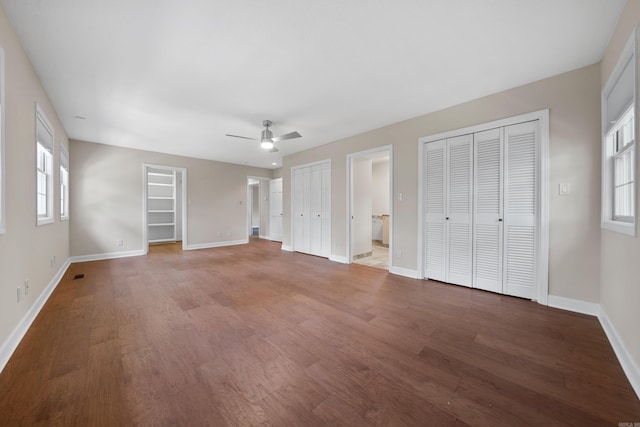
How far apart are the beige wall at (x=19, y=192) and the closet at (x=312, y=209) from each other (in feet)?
13.6

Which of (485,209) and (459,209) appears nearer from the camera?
(485,209)

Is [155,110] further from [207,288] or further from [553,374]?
[553,374]

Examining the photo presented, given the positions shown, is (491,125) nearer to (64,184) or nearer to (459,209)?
(459,209)

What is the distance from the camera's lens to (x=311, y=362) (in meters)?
1.66

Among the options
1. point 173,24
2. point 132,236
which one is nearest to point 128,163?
point 132,236

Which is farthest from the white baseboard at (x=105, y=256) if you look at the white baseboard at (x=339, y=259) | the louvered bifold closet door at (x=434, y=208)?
the louvered bifold closet door at (x=434, y=208)

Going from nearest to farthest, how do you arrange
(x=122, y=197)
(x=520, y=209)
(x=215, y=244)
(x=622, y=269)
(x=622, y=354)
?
(x=622, y=354), (x=622, y=269), (x=520, y=209), (x=122, y=197), (x=215, y=244)

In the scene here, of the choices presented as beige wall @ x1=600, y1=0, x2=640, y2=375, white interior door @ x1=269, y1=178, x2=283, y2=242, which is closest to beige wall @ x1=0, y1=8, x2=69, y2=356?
beige wall @ x1=600, y1=0, x2=640, y2=375

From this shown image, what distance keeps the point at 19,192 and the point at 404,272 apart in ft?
14.8

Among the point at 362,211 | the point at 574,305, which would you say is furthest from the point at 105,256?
the point at 574,305

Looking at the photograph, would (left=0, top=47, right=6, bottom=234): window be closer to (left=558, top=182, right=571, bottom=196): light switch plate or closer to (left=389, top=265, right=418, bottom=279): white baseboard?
(left=389, top=265, right=418, bottom=279): white baseboard

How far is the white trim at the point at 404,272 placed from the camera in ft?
12.1

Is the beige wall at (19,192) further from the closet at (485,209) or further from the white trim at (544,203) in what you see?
the white trim at (544,203)

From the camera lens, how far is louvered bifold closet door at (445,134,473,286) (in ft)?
10.4
